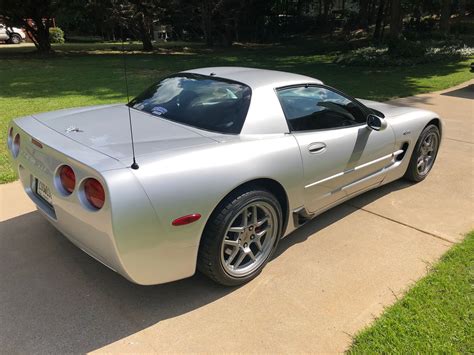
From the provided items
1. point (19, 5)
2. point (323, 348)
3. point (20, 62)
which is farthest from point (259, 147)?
point (19, 5)

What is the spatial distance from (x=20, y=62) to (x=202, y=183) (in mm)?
15880

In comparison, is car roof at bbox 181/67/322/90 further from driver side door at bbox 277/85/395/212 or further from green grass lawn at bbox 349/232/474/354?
green grass lawn at bbox 349/232/474/354

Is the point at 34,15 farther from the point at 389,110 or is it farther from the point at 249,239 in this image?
the point at 249,239

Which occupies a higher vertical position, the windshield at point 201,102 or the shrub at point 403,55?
the windshield at point 201,102

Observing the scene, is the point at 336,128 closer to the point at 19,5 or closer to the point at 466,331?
the point at 466,331

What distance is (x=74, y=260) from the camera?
3.17 meters

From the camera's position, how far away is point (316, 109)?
11.5ft

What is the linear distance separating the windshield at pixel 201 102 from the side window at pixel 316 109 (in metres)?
0.37

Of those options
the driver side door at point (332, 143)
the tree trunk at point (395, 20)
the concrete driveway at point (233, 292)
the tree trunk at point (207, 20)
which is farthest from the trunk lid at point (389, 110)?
the tree trunk at point (207, 20)

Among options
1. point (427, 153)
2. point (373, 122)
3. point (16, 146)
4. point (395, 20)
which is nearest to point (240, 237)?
point (373, 122)

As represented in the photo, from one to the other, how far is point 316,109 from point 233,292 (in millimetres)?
1625

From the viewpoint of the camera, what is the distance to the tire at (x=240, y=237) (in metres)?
2.61

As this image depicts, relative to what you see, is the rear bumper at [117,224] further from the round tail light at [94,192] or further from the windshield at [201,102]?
the windshield at [201,102]

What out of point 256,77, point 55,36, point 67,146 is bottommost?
point 55,36
